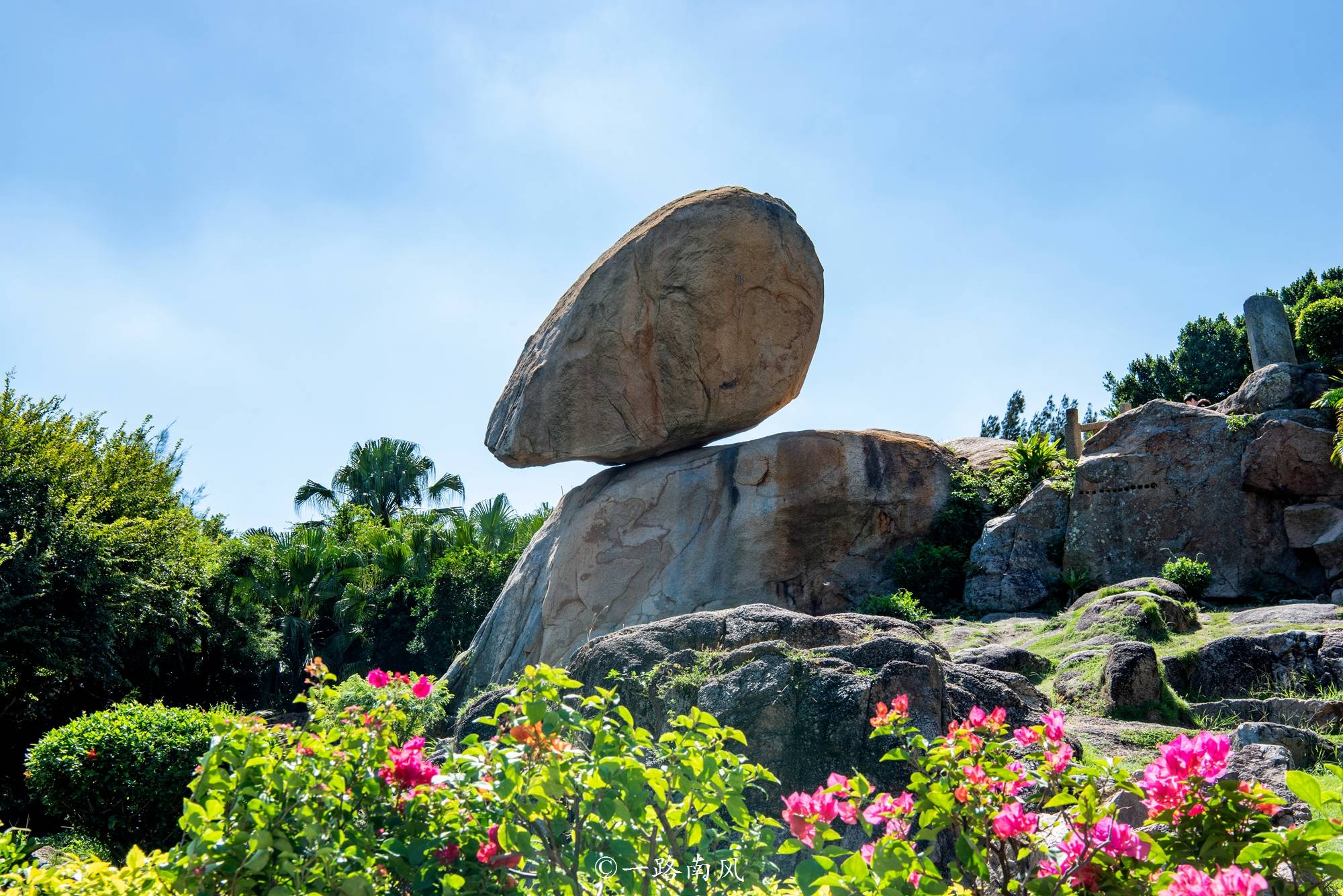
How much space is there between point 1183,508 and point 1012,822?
1269cm

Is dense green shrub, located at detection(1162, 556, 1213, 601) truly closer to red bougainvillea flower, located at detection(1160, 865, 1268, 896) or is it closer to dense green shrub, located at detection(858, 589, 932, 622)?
dense green shrub, located at detection(858, 589, 932, 622)

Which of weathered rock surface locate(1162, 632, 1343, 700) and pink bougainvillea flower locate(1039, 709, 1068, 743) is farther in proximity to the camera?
weathered rock surface locate(1162, 632, 1343, 700)

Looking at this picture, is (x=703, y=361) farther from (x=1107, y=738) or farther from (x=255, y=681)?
(x=255, y=681)

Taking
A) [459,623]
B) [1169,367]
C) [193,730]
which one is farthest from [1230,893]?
[1169,367]

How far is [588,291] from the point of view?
16.2 metres

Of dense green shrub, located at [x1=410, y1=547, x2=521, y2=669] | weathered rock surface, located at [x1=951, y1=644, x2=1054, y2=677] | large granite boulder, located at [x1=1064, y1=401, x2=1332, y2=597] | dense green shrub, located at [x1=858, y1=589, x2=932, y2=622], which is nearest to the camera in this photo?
weathered rock surface, located at [x1=951, y1=644, x2=1054, y2=677]

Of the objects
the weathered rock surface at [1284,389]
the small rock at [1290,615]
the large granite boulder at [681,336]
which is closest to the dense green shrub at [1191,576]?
the small rock at [1290,615]

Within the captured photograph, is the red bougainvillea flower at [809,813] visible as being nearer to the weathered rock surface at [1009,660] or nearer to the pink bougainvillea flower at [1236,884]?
the pink bougainvillea flower at [1236,884]

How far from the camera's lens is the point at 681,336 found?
614 inches

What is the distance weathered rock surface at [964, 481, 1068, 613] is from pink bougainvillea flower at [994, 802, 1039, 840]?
459 inches

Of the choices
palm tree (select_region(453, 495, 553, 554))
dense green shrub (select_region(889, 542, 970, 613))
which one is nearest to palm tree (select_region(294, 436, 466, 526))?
palm tree (select_region(453, 495, 553, 554))

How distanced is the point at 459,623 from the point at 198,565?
571 cm

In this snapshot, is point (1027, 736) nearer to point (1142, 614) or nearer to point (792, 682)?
point (792, 682)

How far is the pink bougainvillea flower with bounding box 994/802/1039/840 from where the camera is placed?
2.49 meters
